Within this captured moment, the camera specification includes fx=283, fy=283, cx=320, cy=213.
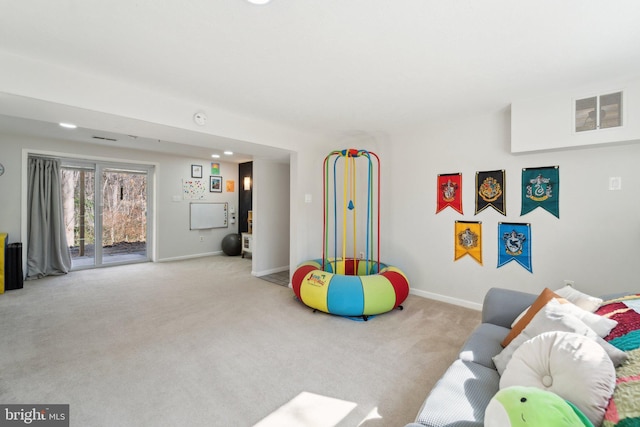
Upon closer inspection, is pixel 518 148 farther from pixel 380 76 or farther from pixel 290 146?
pixel 290 146

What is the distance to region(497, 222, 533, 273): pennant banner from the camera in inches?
122

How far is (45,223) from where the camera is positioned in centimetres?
482

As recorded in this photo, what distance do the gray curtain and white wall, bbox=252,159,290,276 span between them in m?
3.39

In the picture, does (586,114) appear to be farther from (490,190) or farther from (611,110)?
(490,190)

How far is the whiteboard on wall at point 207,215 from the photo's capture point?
21.5 ft

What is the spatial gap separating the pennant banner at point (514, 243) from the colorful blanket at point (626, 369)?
1688 millimetres

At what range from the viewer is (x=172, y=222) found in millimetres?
6262

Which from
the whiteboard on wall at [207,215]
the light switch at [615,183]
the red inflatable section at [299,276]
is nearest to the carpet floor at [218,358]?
the red inflatable section at [299,276]

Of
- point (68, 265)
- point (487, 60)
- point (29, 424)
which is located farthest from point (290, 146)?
point (68, 265)

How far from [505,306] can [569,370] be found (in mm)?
1118


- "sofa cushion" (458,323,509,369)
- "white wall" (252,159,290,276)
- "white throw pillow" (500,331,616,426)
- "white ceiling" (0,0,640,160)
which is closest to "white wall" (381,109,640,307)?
"white ceiling" (0,0,640,160)

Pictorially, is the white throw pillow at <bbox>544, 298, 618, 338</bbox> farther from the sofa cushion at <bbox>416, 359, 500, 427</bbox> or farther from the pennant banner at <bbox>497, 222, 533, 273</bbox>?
the pennant banner at <bbox>497, 222, 533, 273</bbox>

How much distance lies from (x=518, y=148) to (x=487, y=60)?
47.3 inches

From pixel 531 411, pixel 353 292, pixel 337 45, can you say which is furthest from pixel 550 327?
pixel 337 45
